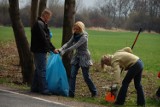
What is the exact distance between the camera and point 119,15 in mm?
117750

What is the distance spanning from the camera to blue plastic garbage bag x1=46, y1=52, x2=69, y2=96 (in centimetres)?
1025

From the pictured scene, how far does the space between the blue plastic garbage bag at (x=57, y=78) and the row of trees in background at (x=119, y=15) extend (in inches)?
2670

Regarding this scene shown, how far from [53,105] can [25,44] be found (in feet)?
15.3

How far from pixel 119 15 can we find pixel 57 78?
109 m

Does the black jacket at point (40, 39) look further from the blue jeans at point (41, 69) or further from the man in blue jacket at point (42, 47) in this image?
the blue jeans at point (41, 69)

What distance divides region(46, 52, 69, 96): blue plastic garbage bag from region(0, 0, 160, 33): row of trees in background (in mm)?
67818

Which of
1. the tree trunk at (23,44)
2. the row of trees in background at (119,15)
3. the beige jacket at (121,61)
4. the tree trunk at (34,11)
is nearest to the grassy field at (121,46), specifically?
Answer: the tree trunk at (34,11)

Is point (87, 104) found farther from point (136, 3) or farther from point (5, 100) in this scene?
point (136, 3)

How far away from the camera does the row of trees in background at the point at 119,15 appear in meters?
88.6

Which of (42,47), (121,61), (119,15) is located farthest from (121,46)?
(119,15)

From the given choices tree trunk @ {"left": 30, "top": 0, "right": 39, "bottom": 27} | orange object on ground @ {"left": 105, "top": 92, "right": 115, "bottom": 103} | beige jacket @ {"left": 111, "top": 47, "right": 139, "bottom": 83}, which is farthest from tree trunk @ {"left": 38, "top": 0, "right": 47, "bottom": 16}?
beige jacket @ {"left": 111, "top": 47, "right": 139, "bottom": 83}

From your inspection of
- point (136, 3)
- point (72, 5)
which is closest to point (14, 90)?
point (72, 5)

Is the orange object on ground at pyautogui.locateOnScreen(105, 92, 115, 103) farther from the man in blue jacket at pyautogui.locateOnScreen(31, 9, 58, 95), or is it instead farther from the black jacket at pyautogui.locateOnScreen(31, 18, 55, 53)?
the black jacket at pyautogui.locateOnScreen(31, 18, 55, 53)

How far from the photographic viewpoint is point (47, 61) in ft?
34.9
